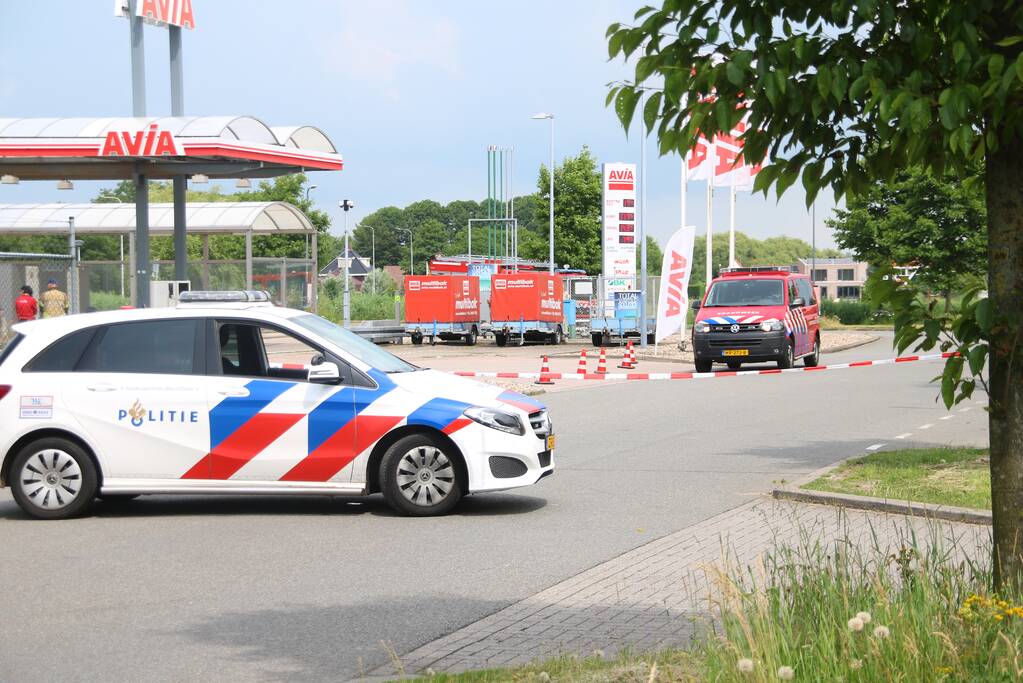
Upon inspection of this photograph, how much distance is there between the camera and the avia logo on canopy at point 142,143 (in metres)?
26.8

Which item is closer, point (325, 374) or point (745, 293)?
point (325, 374)

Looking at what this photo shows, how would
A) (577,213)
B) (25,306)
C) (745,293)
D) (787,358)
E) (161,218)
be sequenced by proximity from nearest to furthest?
(25,306)
(787,358)
(745,293)
(161,218)
(577,213)

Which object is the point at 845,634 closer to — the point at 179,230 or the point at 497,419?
the point at 497,419

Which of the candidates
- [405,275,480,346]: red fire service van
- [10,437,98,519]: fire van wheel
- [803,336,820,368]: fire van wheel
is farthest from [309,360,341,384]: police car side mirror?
[405,275,480,346]: red fire service van

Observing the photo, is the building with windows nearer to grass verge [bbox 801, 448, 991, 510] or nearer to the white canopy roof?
the white canopy roof

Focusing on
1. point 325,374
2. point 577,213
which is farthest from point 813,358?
point 577,213

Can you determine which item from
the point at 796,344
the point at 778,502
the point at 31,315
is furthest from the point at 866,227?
the point at 778,502

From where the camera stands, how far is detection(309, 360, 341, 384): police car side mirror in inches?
406

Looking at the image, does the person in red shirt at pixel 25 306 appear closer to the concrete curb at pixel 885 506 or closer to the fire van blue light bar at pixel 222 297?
the fire van blue light bar at pixel 222 297

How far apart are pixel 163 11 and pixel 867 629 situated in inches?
1150

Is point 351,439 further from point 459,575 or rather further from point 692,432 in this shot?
point 692,432

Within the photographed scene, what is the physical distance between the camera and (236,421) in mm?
10344

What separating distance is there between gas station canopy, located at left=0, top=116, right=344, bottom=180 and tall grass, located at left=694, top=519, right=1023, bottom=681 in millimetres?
23480

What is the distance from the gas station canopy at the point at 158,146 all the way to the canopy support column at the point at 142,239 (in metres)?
0.36
